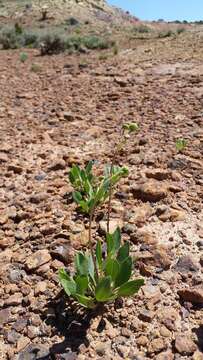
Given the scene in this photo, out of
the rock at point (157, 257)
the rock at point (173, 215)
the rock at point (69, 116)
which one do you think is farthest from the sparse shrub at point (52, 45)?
the rock at point (157, 257)

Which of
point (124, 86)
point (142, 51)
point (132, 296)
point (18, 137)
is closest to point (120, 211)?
point (132, 296)

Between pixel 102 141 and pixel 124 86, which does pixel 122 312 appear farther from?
pixel 124 86

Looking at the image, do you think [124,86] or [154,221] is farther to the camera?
[124,86]

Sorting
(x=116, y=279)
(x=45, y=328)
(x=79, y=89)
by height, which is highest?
(x=79, y=89)

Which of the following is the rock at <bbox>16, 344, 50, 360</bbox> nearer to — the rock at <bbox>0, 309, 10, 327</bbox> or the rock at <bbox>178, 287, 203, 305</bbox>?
the rock at <bbox>0, 309, 10, 327</bbox>

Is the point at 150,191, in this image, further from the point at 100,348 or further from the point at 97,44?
the point at 97,44

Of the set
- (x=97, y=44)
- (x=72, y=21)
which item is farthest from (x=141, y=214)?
(x=72, y=21)
